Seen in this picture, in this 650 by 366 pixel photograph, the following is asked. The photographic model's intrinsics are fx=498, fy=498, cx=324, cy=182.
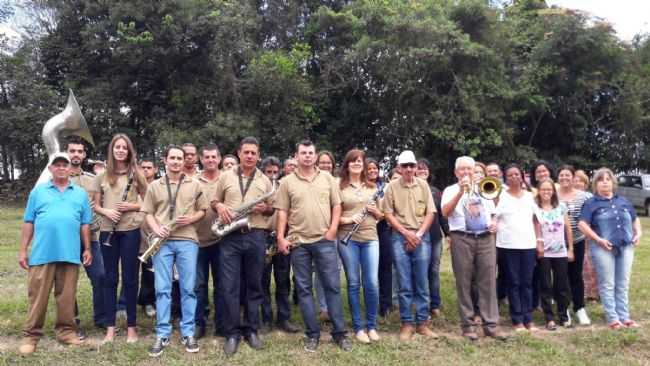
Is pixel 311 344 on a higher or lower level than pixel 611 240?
lower

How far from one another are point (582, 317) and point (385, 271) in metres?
2.33

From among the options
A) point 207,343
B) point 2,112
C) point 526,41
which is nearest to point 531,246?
point 207,343

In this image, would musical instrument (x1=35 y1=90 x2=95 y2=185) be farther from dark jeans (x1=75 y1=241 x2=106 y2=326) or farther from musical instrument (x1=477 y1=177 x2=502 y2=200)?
musical instrument (x1=477 y1=177 x2=502 y2=200)

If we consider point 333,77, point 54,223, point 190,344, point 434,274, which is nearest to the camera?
point 54,223

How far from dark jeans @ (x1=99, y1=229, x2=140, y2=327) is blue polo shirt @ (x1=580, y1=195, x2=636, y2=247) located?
4.93 meters

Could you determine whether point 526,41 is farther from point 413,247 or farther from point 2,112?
point 2,112

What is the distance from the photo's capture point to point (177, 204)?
4934 mm

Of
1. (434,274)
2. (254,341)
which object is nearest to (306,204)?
(254,341)

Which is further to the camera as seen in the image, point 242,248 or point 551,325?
point 551,325

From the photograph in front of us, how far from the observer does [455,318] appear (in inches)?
235

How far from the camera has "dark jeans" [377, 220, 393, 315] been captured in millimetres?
5891

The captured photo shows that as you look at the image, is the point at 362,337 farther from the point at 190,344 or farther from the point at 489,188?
the point at 489,188

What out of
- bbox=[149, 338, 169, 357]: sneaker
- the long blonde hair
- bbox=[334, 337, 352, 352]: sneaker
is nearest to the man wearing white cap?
bbox=[334, 337, 352, 352]: sneaker

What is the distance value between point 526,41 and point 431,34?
6.39m
